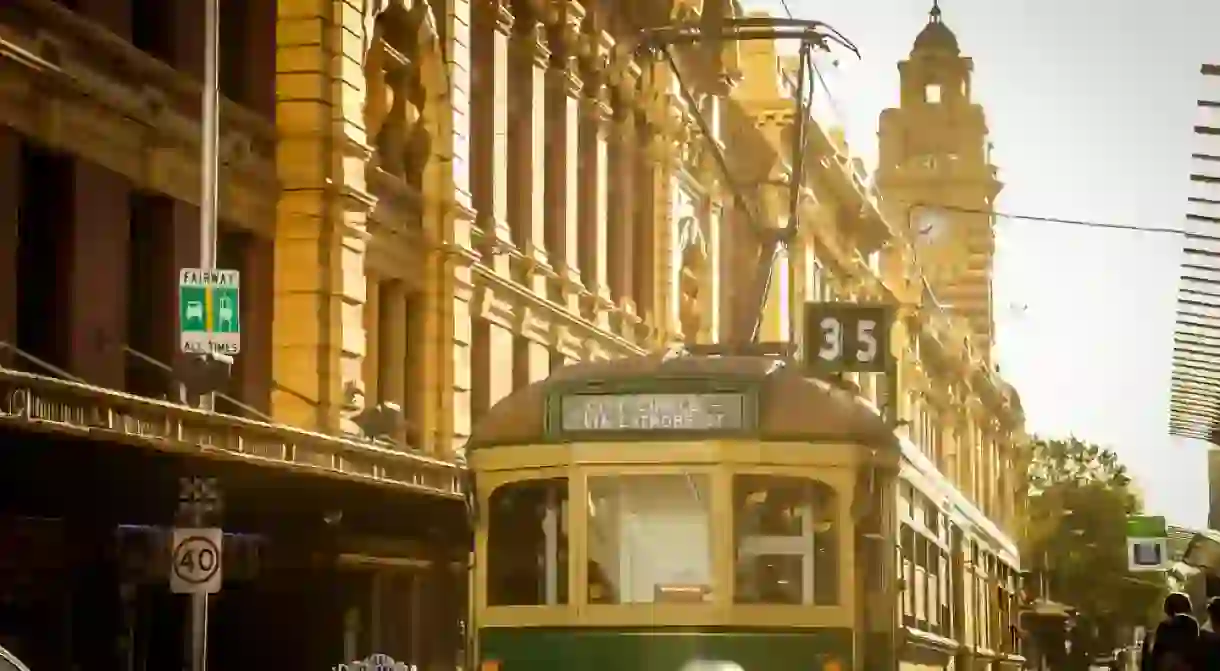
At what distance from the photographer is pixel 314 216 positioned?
947 inches

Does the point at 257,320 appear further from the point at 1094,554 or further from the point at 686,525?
the point at 1094,554

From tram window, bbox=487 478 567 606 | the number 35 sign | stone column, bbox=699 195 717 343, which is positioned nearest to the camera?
tram window, bbox=487 478 567 606

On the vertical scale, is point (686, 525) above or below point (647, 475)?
below

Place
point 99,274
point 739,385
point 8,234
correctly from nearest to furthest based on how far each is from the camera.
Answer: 1. point 739,385
2. point 8,234
3. point 99,274

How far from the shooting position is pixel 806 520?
15023 mm

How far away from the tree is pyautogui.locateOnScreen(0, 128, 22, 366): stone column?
64455 mm

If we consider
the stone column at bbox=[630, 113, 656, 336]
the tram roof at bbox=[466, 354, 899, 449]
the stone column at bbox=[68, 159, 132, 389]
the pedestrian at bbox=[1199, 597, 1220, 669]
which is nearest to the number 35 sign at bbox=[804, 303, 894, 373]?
the stone column at bbox=[630, 113, 656, 336]

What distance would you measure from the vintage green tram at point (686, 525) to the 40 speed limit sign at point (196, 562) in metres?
2.83

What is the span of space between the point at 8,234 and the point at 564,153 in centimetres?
1783

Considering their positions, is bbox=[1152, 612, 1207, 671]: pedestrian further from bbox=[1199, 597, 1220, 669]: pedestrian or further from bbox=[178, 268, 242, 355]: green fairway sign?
bbox=[178, 268, 242, 355]: green fairway sign

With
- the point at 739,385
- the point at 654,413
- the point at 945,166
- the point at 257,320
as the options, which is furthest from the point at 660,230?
the point at 945,166

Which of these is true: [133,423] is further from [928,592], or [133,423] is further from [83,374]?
[928,592]

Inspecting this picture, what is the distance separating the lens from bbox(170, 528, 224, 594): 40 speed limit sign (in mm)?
17344

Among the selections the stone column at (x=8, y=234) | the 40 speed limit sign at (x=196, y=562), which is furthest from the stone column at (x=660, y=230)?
the 40 speed limit sign at (x=196, y=562)
